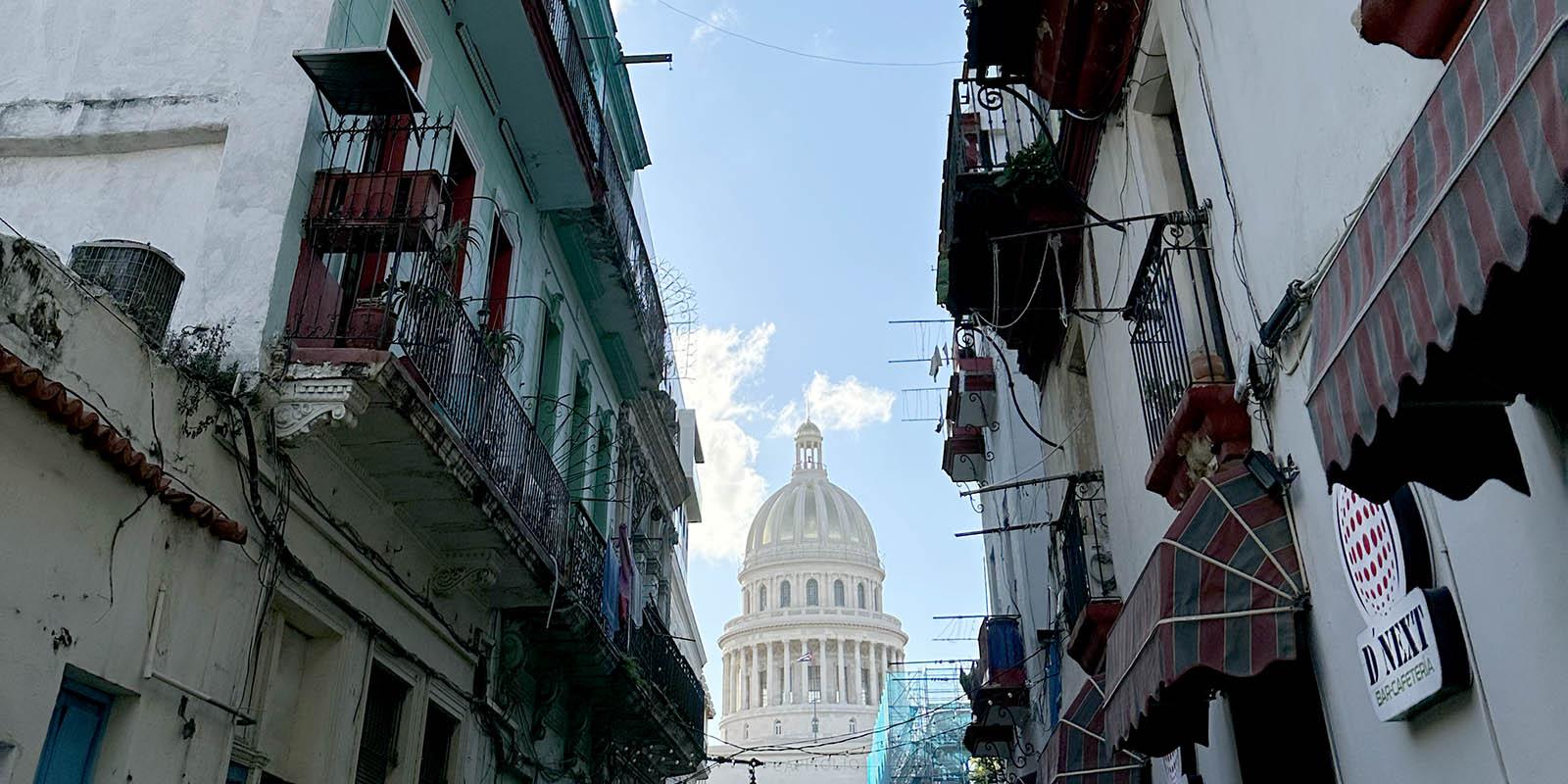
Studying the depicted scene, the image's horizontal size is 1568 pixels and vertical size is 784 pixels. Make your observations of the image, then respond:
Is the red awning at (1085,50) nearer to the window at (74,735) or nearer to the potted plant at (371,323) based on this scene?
the potted plant at (371,323)

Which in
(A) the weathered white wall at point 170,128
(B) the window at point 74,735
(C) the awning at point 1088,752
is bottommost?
(B) the window at point 74,735

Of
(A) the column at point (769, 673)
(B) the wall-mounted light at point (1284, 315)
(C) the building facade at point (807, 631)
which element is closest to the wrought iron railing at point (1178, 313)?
(B) the wall-mounted light at point (1284, 315)

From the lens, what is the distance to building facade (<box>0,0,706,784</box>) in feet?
19.0

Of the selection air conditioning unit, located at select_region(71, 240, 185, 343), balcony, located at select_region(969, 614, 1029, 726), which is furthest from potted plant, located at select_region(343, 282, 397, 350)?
balcony, located at select_region(969, 614, 1029, 726)

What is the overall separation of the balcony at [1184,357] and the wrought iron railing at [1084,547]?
3.56m

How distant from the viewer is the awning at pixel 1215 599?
552 cm

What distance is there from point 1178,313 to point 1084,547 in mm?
4786

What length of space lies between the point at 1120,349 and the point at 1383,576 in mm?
5178

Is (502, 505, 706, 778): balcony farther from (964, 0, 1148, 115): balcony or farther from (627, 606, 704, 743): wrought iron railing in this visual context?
(964, 0, 1148, 115): balcony

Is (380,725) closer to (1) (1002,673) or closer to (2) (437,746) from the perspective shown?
(2) (437,746)

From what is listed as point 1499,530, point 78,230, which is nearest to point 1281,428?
point 1499,530

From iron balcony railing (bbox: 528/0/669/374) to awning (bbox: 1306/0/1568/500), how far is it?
917cm

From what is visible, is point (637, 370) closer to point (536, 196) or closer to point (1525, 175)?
point (536, 196)

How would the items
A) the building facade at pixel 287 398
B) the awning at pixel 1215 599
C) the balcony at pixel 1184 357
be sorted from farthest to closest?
the balcony at pixel 1184 357, the building facade at pixel 287 398, the awning at pixel 1215 599
